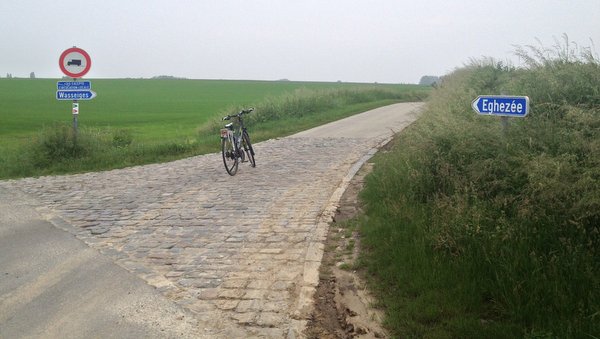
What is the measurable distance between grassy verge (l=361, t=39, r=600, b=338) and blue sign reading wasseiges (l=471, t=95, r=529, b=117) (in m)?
0.31

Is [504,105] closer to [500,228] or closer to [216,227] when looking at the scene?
[500,228]

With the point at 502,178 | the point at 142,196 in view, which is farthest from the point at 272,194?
the point at 502,178

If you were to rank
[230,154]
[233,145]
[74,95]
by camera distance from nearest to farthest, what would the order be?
[230,154] → [233,145] → [74,95]

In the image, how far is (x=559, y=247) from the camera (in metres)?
4.41

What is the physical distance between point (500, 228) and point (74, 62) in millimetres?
11253

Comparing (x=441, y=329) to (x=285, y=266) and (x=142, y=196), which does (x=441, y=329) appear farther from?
(x=142, y=196)

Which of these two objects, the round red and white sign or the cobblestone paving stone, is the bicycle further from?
the round red and white sign

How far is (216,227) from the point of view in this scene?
705 cm

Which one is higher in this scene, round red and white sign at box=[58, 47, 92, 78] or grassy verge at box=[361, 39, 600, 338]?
round red and white sign at box=[58, 47, 92, 78]

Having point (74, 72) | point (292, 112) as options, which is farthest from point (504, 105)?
point (292, 112)

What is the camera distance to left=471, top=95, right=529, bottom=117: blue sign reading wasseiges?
5.77 meters

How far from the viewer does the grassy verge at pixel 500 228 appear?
12.7 feet

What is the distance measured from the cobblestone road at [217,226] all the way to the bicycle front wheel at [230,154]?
272 millimetres

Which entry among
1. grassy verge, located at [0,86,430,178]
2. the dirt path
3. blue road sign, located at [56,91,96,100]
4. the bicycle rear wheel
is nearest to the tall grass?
grassy verge, located at [0,86,430,178]
